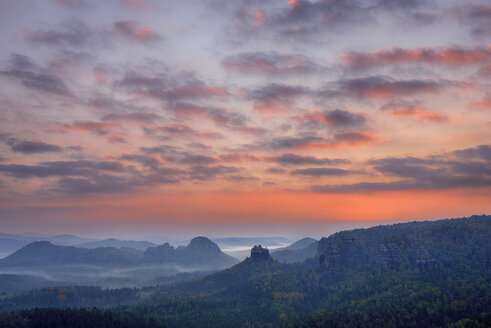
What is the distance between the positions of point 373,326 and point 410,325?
1980cm

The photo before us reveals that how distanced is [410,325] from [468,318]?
3011cm

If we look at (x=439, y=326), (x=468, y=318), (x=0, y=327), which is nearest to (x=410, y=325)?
(x=439, y=326)

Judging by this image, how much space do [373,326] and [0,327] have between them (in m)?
209

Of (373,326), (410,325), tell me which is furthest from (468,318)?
(373,326)

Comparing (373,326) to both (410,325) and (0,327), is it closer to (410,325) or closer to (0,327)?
(410,325)

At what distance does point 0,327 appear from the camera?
19925 cm

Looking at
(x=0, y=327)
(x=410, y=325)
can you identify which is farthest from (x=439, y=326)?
(x=0, y=327)

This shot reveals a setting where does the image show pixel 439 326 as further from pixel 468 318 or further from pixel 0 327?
pixel 0 327

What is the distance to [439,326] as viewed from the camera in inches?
7500

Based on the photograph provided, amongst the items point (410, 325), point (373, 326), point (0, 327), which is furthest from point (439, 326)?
point (0, 327)

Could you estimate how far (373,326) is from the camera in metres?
197

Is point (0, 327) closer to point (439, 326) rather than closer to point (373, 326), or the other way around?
point (373, 326)

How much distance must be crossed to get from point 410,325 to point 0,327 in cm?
22862

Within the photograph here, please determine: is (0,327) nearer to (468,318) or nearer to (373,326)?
(373,326)
